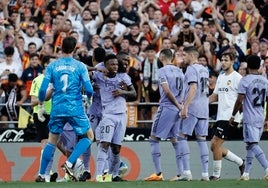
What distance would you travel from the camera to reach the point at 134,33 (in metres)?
28.5

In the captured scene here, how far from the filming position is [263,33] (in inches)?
1160

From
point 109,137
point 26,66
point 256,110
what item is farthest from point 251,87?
point 26,66

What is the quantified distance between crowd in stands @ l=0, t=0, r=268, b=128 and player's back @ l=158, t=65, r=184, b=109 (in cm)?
405

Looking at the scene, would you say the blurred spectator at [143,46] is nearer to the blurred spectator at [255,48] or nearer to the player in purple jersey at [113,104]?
Answer: the blurred spectator at [255,48]

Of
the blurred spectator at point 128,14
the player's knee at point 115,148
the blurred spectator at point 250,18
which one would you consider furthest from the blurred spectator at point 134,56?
the player's knee at point 115,148

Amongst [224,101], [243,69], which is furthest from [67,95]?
[243,69]

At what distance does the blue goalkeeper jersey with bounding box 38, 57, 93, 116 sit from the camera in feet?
63.4

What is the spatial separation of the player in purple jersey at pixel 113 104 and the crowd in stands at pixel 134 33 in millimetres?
4717

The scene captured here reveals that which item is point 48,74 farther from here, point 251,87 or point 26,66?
point 26,66

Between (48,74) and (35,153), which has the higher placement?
(48,74)

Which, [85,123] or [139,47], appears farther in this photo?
[139,47]

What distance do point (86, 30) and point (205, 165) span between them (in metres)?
8.58

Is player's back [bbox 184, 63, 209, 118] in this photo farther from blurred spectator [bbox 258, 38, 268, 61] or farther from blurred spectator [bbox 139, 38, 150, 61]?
blurred spectator [bbox 258, 38, 268, 61]

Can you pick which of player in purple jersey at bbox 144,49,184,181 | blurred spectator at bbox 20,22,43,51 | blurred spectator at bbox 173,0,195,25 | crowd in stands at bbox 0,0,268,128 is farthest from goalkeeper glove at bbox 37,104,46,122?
blurred spectator at bbox 173,0,195,25
